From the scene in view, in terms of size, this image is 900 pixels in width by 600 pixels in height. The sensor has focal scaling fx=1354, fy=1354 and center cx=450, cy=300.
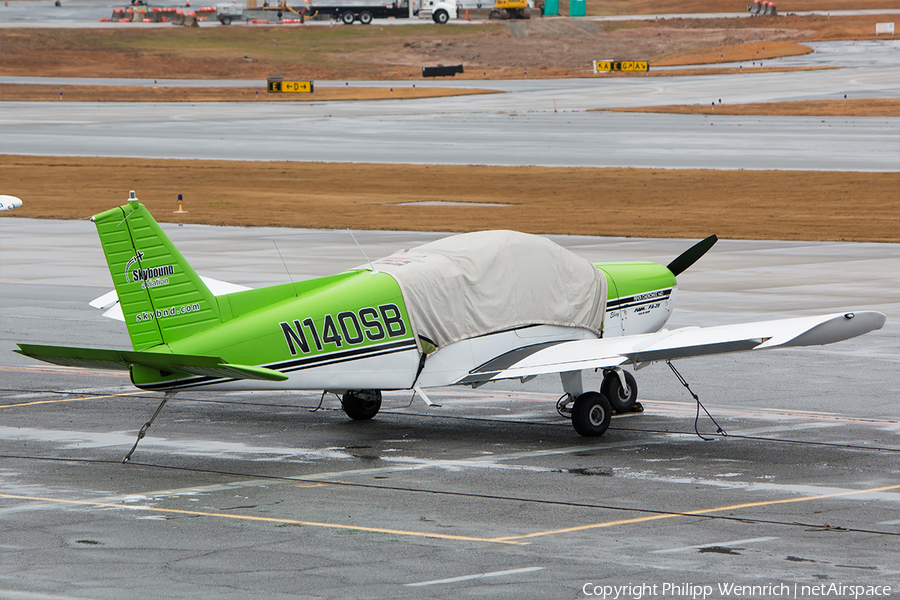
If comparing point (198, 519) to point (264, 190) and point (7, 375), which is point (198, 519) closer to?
point (7, 375)

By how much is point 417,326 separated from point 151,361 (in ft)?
11.2

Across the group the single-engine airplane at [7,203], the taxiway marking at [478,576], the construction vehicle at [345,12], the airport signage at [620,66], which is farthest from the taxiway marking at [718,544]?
the construction vehicle at [345,12]

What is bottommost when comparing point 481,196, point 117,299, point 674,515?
point 481,196

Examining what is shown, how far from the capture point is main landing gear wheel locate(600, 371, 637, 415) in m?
18.0

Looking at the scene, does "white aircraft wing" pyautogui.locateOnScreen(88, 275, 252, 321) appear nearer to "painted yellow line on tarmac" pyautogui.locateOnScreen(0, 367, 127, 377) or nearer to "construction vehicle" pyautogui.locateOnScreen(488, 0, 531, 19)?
"painted yellow line on tarmac" pyautogui.locateOnScreen(0, 367, 127, 377)

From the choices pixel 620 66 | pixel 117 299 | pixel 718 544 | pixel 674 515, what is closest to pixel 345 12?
pixel 620 66

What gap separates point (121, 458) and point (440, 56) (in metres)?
129

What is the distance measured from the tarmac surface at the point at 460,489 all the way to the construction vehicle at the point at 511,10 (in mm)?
137421

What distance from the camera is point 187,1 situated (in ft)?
567

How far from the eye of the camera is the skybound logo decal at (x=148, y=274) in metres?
15.1

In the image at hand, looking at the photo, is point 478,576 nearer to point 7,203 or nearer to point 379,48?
point 7,203

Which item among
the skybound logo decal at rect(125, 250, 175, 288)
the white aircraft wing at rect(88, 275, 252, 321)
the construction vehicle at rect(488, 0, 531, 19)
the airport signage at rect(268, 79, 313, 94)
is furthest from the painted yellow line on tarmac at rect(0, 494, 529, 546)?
the construction vehicle at rect(488, 0, 531, 19)

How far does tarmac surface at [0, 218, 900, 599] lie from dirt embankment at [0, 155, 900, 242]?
61.4 ft

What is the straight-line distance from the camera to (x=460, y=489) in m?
14.1
